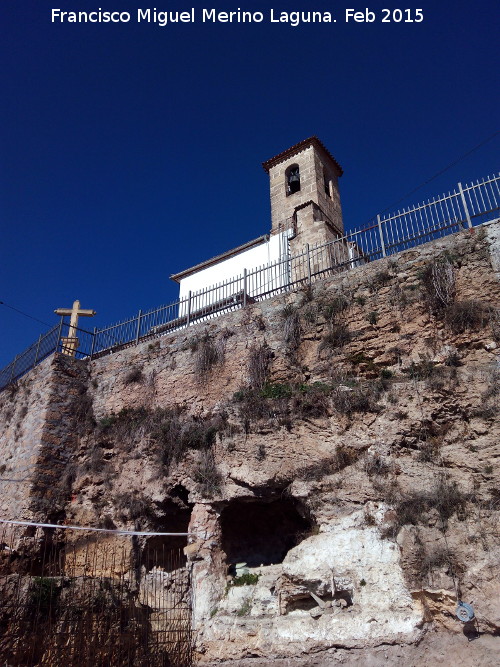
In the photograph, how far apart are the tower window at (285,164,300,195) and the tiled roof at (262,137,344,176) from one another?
0.59 meters

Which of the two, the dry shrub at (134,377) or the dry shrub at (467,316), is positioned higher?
the dry shrub at (134,377)

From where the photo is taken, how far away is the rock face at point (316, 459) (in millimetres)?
7367

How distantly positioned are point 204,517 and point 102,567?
239cm

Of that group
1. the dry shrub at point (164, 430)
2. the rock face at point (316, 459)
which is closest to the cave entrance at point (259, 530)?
the rock face at point (316, 459)

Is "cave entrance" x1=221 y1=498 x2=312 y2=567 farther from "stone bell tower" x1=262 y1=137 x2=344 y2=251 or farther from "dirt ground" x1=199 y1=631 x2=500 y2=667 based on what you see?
"stone bell tower" x1=262 y1=137 x2=344 y2=251

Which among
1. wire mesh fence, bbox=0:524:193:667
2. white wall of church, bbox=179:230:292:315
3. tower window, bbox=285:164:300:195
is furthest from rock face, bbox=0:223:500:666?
tower window, bbox=285:164:300:195

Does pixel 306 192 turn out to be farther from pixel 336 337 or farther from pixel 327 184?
pixel 336 337

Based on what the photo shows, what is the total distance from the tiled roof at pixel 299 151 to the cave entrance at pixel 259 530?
1625cm

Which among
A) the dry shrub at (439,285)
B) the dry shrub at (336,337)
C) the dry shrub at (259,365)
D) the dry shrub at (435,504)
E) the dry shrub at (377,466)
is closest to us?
the dry shrub at (435,504)

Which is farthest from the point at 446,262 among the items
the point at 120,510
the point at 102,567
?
the point at 102,567

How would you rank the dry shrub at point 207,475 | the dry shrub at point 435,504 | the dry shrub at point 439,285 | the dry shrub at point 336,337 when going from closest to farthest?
1. the dry shrub at point 435,504
2. the dry shrub at point 439,285
3. the dry shrub at point 207,475
4. the dry shrub at point 336,337

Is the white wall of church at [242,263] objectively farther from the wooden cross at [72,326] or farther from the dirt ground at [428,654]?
the dirt ground at [428,654]

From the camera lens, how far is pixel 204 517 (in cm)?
952

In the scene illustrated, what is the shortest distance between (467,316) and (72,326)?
949cm
